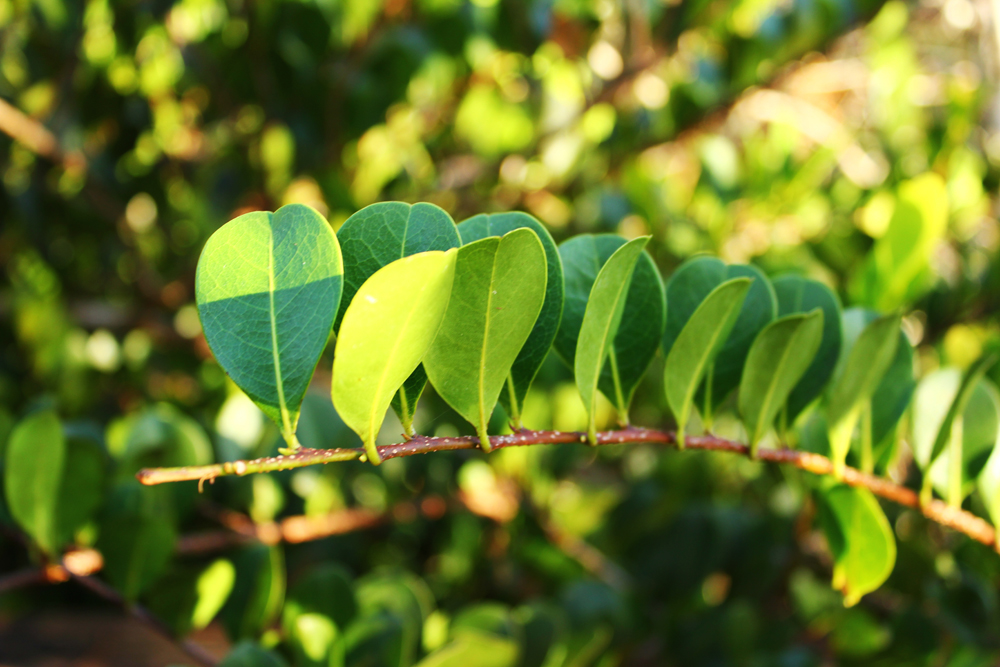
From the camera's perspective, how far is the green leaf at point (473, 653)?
0.40 meters

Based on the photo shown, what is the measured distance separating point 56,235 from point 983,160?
144cm

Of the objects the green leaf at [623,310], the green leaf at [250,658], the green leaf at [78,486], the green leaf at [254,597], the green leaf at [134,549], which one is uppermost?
the green leaf at [623,310]

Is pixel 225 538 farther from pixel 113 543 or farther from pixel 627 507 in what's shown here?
pixel 627 507

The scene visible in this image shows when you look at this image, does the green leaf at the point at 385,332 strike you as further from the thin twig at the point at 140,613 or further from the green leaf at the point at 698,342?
the thin twig at the point at 140,613

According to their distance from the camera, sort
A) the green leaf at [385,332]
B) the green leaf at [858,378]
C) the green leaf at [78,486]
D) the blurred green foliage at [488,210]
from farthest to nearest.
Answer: the blurred green foliage at [488,210]
the green leaf at [78,486]
the green leaf at [858,378]
the green leaf at [385,332]

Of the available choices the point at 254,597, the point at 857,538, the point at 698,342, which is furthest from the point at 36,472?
the point at 857,538

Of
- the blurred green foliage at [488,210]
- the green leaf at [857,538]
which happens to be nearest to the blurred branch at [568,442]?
the green leaf at [857,538]

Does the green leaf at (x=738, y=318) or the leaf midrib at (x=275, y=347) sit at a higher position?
the leaf midrib at (x=275, y=347)

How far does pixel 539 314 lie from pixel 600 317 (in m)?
0.03

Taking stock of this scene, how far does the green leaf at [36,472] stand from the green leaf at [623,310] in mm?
341

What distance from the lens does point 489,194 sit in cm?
105

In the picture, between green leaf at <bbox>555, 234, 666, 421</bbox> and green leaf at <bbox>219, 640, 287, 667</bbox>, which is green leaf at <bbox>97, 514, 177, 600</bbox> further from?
green leaf at <bbox>555, 234, 666, 421</bbox>

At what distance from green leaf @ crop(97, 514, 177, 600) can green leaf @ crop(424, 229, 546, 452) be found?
0.28 metres

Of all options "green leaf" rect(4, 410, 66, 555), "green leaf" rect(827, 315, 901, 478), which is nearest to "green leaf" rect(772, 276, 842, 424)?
"green leaf" rect(827, 315, 901, 478)
